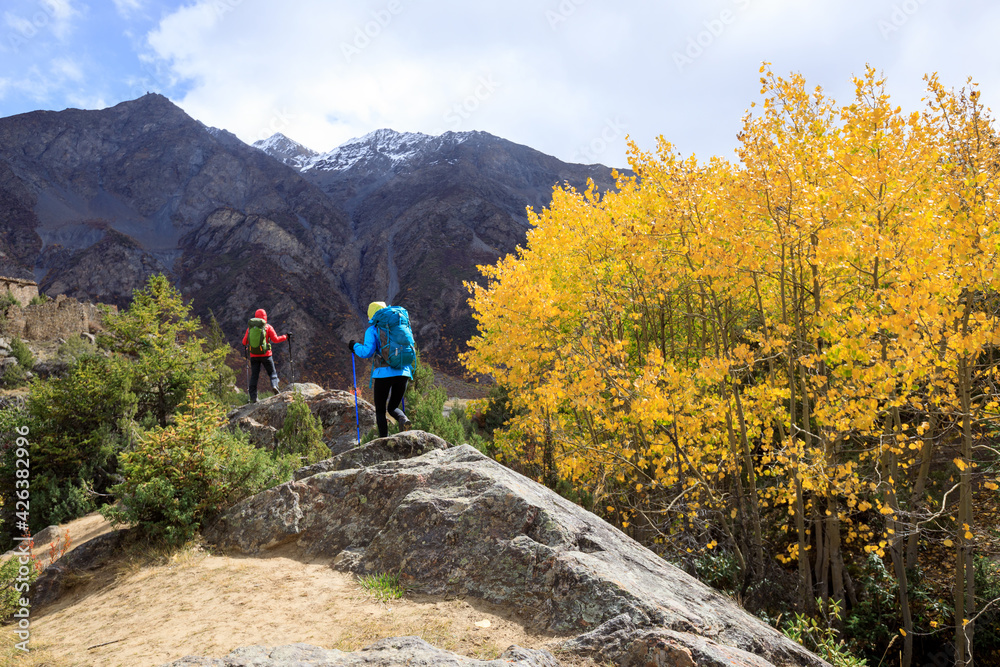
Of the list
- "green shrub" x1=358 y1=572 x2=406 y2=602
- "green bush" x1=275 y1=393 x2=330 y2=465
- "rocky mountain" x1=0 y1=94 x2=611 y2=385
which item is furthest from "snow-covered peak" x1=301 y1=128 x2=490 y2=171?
"green shrub" x1=358 y1=572 x2=406 y2=602

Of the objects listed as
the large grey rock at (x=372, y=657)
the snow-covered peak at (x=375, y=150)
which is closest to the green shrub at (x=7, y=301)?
the large grey rock at (x=372, y=657)

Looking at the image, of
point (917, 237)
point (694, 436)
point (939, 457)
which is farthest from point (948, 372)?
point (939, 457)

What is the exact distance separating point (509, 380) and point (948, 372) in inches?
181

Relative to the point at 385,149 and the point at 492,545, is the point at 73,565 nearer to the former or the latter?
the point at 492,545

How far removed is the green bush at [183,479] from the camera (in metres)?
4.57

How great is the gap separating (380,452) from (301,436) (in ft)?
8.04

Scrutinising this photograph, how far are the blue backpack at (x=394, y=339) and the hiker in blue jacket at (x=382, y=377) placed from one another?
7 centimetres

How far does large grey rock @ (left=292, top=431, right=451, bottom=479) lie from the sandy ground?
121 centimetres

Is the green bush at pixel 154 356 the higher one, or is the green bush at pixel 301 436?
the green bush at pixel 154 356

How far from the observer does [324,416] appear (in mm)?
9484

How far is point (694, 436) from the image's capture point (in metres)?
5.58

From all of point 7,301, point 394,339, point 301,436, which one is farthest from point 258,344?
point 7,301

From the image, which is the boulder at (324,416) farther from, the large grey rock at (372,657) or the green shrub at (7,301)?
the green shrub at (7,301)

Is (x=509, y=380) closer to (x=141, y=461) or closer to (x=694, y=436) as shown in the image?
(x=694, y=436)
